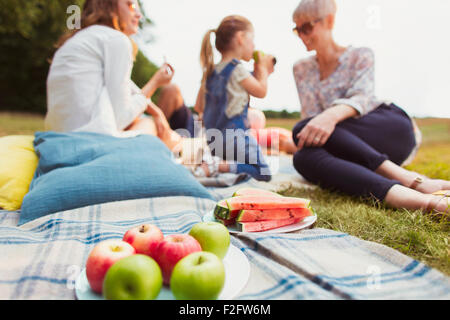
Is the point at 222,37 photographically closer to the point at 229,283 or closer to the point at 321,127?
the point at 321,127

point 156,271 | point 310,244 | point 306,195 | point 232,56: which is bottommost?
point 306,195

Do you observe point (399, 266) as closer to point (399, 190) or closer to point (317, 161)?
point (399, 190)

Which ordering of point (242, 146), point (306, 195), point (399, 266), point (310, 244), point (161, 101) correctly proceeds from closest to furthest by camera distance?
point (399, 266) < point (310, 244) < point (306, 195) < point (242, 146) < point (161, 101)

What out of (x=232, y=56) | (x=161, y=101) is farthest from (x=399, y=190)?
(x=161, y=101)

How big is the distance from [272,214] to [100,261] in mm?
646

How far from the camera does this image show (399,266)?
92cm

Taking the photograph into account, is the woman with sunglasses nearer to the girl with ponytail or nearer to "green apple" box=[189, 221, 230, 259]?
the girl with ponytail

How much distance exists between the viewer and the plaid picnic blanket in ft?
2.63

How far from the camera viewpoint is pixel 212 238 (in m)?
0.90

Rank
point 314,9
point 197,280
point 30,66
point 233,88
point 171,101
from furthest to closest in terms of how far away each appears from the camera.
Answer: point 30,66
point 171,101
point 233,88
point 314,9
point 197,280

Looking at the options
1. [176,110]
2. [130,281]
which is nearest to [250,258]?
[130,281]

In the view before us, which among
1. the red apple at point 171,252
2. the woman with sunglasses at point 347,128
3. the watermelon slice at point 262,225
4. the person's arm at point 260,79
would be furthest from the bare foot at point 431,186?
the person's arm at point 260,79

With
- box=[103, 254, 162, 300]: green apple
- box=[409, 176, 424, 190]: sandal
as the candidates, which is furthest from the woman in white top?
box=[409, 176, 424, 190]: sandal
